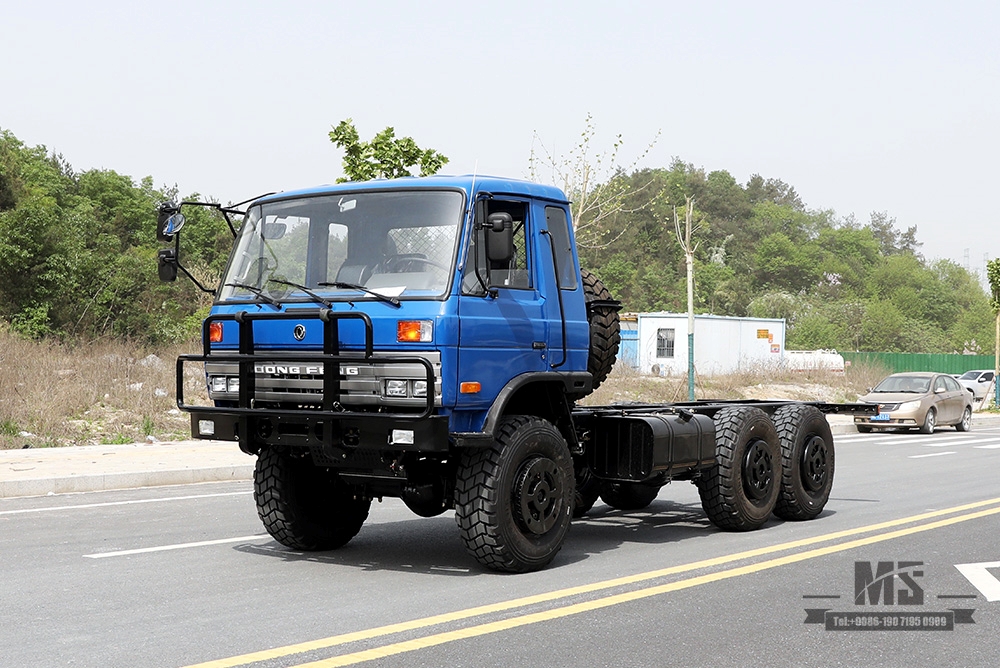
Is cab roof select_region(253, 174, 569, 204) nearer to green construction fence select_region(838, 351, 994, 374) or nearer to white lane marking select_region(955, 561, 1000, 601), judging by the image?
white lane marking select_region(955, 561, 1000, 601)

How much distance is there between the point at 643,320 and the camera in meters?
46.1

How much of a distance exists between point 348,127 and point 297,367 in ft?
47.5

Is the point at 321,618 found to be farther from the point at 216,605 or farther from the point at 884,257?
the point at 884,257

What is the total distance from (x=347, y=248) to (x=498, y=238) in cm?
112

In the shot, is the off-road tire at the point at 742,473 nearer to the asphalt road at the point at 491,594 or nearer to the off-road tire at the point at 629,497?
the asphalt road at the point at 491,594

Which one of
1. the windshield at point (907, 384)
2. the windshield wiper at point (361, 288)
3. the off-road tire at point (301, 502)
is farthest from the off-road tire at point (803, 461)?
the windshield at point (907, 384)

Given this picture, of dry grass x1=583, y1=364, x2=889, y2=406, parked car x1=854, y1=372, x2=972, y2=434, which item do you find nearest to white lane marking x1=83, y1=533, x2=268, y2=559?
dry grass x1=583, y1=364, x2=889, y2=406

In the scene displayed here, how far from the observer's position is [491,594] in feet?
23.5

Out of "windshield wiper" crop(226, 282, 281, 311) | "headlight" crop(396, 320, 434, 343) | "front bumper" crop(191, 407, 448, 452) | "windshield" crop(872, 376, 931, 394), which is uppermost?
"windshield wiper" crop(226, 282, 281, 311)

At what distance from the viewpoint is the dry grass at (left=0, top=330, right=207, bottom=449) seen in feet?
56.8

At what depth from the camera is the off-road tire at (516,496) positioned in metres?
7.63

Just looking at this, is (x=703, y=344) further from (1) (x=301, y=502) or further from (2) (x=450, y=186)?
(2) (x=450, y=186)

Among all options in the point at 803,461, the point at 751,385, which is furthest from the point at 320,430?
the point at 751,385

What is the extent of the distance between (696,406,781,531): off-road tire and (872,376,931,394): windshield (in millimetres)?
16874
